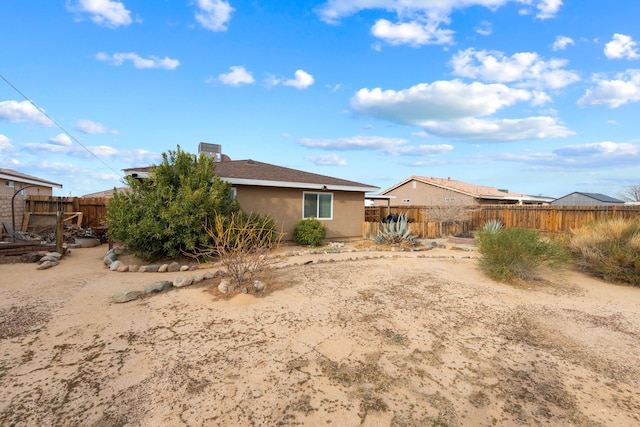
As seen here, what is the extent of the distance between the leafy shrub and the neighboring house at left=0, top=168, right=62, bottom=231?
8106 millimetres

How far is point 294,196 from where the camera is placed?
38.0ft

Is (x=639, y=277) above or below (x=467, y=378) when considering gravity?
above

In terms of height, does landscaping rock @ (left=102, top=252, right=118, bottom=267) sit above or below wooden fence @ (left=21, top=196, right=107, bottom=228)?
below

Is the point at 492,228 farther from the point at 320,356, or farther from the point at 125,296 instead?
the point at 125,296

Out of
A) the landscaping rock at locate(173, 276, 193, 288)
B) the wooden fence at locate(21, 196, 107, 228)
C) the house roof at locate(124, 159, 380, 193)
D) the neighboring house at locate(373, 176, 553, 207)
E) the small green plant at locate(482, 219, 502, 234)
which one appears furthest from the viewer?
the neighboring house at locate(373, 176, 553, 207)

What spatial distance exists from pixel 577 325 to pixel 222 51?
466 inches

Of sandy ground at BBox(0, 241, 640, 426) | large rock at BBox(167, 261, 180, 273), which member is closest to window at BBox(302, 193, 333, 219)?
large rock at BBox(167, 261, 180, 273)

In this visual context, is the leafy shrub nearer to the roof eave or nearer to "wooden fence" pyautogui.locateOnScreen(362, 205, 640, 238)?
the roof eave

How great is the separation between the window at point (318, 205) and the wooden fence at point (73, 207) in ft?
31.0

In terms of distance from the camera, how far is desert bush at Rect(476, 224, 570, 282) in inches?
246

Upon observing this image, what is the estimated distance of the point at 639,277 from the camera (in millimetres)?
6184

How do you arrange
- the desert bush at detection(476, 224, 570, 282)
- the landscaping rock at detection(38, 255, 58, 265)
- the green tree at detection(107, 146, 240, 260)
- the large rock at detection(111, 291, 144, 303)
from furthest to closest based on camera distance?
the landscaping rock at detection(38, 255, 58, 265) < the green tree at detection(107, 146, 240, 260) < the desert bush at detection(476, 224, 570, 282) < the large rock at detection(111, 291, 144, 303)

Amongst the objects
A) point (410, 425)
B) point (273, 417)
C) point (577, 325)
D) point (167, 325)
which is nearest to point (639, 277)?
point (577, 325)

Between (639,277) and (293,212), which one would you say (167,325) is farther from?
(639,277)
